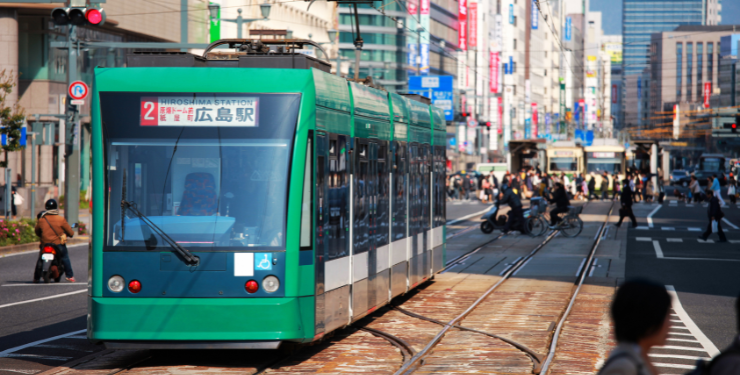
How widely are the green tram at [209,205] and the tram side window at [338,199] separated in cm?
25

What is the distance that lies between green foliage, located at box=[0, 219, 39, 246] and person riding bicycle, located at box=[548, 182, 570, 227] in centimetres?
1399

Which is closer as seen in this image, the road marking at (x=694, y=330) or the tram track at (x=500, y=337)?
the tram track at (x=500, y=337)

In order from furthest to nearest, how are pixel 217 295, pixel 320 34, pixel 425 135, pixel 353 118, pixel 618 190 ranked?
pixel 320 34
pixel 618 190
pixel 425 135
pixel 353 118
pixel 217 295

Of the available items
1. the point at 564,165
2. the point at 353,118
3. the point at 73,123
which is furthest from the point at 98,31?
the point at 353,118

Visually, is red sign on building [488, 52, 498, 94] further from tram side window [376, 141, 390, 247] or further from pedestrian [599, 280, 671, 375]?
pedestrian [599, 280, 671, 375]

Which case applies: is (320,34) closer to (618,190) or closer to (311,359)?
(618,190)

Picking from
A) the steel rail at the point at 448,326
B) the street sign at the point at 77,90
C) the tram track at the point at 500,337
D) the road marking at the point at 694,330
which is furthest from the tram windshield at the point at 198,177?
the street sign at the point at 77,90

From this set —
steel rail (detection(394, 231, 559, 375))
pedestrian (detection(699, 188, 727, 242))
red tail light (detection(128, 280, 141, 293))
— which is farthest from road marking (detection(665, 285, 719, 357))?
pedestrian (detection(699, 188, 727, 242))

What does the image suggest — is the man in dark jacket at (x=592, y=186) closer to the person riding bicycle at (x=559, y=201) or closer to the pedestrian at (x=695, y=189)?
the pedestrian at (x=695, y=189)

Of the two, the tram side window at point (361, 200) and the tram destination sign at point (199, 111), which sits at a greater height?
the tram destination sign at point (199, 111)

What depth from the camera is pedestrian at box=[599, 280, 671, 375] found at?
3316 mm

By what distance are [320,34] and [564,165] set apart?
1120 inches

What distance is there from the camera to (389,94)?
1176cm

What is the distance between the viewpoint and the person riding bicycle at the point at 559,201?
1083 inches
